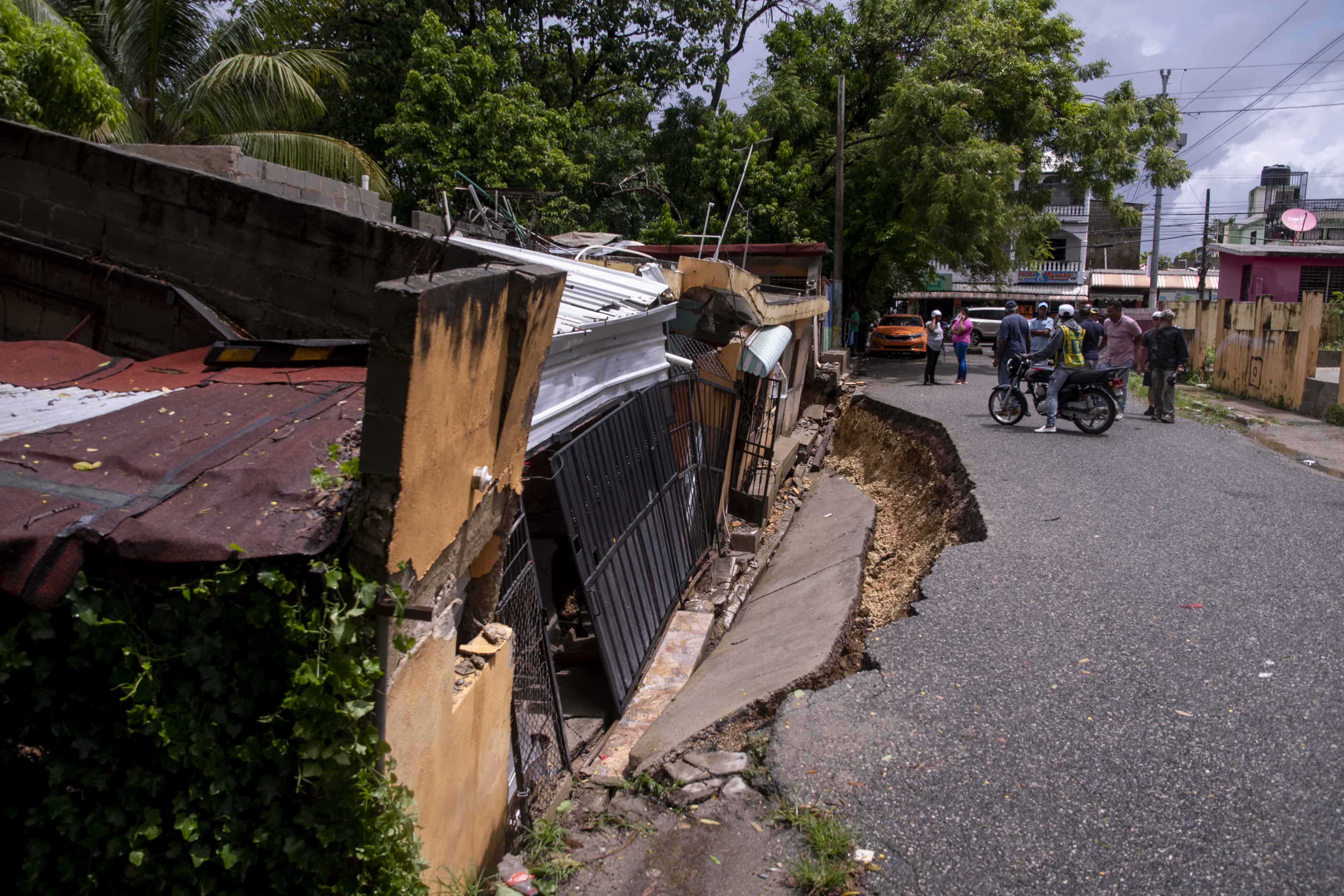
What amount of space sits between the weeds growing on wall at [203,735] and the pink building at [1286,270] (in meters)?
32.3

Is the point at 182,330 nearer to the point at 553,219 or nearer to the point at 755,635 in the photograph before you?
the point at 755,635

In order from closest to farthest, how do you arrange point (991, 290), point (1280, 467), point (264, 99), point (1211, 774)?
point (1211, 774)
point (1280, 467)
point (264, 99)
point (991, 290)

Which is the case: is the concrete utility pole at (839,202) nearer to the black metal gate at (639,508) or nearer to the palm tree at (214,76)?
the palm tree at (214,76)

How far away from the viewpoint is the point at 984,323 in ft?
127

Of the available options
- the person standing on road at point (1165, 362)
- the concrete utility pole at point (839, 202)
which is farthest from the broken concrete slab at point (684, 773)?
the concrete utility pole at point (839, 202)

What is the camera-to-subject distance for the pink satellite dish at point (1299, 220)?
28.7 metres

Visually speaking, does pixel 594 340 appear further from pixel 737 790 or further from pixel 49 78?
pixel 49 78

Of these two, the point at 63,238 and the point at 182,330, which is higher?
the point at 63,238

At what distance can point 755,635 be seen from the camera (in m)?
7.28

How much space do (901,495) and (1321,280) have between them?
25044mm

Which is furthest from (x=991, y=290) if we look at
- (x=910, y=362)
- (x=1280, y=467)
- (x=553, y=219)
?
(x=1280, y=467)

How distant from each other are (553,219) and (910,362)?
13586 mm

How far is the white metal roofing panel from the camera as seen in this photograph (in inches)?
133

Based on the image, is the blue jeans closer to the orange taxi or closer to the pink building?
the orange taxi
